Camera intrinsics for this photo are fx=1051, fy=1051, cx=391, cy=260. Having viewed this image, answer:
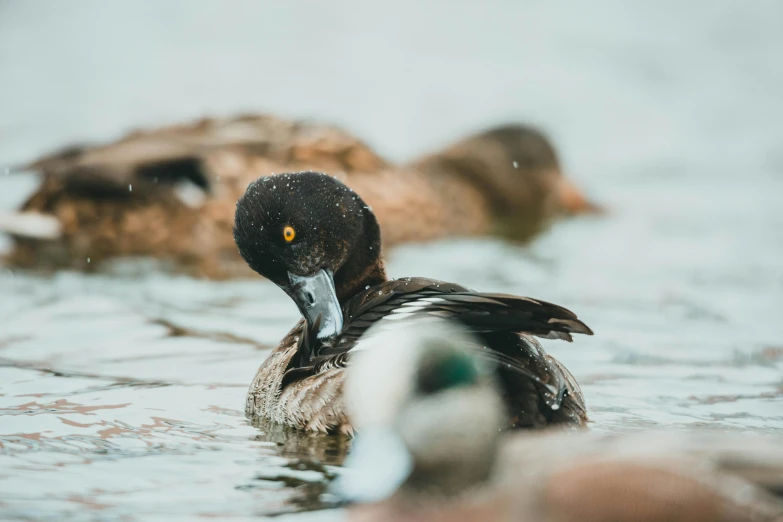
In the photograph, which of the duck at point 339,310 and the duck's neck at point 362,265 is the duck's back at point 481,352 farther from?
the duck's neck at point 362,265

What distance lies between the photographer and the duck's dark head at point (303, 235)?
15.6 ft

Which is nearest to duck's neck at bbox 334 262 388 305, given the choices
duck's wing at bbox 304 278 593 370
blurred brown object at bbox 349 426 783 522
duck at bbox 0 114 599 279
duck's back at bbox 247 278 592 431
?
duck's back at bbox 247 278 592 431

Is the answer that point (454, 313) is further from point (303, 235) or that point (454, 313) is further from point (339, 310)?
point (303, 235)

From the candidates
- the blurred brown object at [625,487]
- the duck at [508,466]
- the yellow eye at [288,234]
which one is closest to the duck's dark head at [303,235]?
the yellow eye at [288,234]

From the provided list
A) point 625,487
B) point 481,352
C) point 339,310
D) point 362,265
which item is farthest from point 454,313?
point 362,265

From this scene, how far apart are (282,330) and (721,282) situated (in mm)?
4504

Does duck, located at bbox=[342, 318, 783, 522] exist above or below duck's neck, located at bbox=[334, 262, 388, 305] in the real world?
below

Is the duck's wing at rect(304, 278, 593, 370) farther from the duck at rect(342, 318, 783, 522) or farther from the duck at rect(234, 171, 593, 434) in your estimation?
the duck at rect(342, 318, 783, 522)

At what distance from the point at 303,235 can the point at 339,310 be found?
0.46m

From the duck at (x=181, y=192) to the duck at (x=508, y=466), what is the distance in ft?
22.7

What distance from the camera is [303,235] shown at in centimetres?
486

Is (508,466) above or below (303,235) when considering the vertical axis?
below

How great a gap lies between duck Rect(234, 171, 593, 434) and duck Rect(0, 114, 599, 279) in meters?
4.97

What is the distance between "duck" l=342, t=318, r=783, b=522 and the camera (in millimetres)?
2645
